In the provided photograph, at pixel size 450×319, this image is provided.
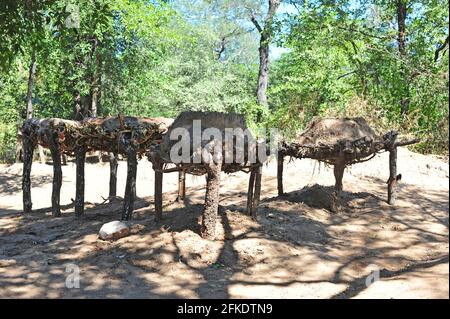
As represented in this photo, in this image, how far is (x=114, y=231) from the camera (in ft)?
31.1

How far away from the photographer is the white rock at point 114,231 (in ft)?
31.1

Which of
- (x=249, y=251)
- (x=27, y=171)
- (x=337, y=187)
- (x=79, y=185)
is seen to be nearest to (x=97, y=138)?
(x=79, y=185)

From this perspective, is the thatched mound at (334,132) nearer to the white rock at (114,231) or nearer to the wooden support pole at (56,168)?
the white rock at (114,231)

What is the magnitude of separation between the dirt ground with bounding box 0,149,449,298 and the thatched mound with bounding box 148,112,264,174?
1.40m

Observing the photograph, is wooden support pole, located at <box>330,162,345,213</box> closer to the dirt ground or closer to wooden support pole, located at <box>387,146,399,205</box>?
the dirt ground

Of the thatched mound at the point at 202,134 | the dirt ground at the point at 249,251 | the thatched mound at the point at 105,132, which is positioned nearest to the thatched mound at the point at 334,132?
the dirt ground at the point at 249,251

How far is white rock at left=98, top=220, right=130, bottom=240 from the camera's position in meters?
9.49

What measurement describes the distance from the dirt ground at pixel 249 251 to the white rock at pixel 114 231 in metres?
0.22

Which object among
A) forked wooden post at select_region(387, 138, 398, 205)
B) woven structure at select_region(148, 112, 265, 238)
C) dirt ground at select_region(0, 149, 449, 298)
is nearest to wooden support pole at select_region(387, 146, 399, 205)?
forked wooden post at select_region(387, 138, 398, 205)

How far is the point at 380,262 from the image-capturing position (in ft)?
27.2

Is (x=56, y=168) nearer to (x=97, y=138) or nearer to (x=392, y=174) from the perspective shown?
(x=97, y=138)
